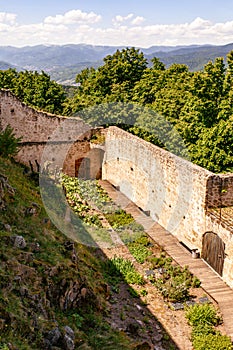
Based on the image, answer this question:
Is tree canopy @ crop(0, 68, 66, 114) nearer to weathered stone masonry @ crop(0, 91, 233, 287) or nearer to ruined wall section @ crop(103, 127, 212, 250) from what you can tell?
weathered stone masonry @ crop(0, 91, 233, 287)

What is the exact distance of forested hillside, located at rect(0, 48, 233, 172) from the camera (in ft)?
57.0

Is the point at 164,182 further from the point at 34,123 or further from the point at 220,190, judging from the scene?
the point at 34,123

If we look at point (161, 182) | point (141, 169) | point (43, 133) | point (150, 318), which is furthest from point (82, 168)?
point (150, 318)

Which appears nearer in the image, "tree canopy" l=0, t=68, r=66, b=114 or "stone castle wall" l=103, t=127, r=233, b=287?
"stone castle wall" l=103, t=127, r=233, b=287

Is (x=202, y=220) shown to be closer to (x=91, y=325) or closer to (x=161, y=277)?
(x=161, y=277)

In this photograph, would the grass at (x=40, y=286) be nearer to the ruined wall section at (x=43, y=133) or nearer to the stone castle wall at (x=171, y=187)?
the stone castle wall at (x=171, y=187)

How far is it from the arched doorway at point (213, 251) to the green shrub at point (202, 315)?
1.93 m

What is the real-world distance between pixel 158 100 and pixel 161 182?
6897 mm

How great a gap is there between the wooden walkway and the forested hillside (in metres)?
3.50

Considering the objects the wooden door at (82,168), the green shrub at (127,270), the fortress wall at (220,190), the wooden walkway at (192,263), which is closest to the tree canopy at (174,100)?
the wooden door at (82,168)

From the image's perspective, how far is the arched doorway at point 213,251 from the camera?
12.4m

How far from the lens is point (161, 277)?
12.4m

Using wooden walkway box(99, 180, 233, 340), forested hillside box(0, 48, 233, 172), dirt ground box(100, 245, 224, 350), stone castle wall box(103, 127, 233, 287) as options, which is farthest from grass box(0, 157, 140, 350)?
forested hillside box(0, 48, 233, 172)

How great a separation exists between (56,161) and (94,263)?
9.00m
